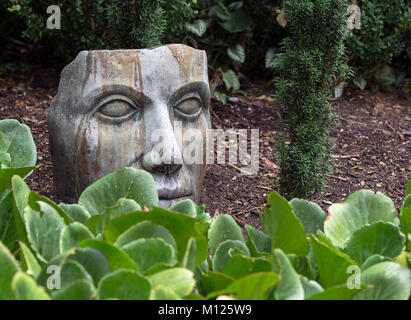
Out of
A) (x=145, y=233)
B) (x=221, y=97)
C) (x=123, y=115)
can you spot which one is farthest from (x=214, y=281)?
(x=221, y=97)

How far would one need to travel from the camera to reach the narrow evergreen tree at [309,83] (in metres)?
3.55

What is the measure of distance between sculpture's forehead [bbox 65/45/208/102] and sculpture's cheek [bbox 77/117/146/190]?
8.3 inches

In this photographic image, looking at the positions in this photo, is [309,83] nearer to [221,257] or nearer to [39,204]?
[221,257]

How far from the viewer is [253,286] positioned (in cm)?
104

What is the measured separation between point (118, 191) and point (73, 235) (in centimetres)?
30

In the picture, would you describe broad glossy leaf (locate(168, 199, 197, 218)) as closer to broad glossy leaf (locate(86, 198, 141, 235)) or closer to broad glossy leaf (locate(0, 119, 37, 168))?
broad glossy leaf (locate(86, 198, 141, 235))

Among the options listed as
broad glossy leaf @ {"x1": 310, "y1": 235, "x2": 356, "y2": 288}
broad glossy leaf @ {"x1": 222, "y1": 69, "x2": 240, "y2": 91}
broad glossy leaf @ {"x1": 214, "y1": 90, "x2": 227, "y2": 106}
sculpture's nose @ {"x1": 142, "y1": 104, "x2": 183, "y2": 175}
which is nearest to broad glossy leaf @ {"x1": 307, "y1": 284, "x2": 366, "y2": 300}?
broad glossy leaf @ {"x1": 310, "y1": 235, "x2": 356, "y2": 288}

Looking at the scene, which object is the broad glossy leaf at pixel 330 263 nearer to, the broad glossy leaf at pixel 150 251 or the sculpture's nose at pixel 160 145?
the broad glossy leaf at pixel 150 251

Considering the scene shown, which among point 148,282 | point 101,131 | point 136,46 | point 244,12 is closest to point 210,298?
point 148,282

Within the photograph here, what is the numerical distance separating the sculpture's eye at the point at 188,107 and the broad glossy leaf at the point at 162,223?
2321 millimetres

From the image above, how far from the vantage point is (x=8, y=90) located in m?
5.74

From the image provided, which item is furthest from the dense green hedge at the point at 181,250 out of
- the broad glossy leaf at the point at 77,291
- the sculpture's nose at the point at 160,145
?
the sculpture's nose at the point at 160,145

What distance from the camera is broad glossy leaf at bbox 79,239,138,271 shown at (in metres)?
1.05

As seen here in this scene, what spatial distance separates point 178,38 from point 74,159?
273 cm
